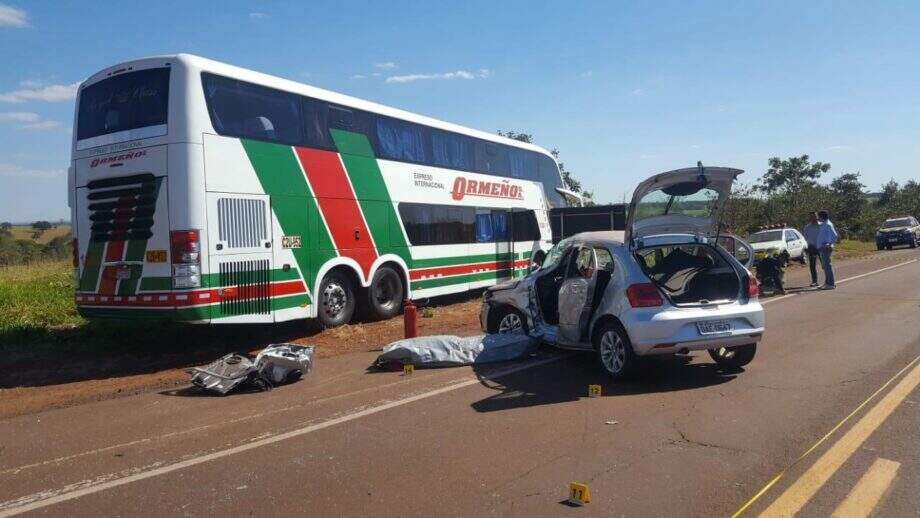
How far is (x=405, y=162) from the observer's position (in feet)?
44.9

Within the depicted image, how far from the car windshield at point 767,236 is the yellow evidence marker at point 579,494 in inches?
928

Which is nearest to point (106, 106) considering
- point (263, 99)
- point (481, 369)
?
point (263, 99)

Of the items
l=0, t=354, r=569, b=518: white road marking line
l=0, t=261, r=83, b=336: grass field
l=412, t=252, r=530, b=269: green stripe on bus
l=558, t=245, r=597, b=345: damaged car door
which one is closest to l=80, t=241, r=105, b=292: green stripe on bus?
l=0, t=261, r=83, b=336: grass field

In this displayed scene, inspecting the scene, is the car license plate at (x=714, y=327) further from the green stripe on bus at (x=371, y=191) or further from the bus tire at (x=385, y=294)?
the green stripe on bus at (x=371, y=191)

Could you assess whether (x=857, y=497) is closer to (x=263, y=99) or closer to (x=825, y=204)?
(x=263, y=99)

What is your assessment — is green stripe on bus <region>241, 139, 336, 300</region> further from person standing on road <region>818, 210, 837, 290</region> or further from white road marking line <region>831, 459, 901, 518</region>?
person standing on road <region>818, 210, 837, 290</region>

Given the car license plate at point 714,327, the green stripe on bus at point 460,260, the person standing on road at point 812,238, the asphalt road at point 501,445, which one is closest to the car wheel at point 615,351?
the asphalt road at point 501,445

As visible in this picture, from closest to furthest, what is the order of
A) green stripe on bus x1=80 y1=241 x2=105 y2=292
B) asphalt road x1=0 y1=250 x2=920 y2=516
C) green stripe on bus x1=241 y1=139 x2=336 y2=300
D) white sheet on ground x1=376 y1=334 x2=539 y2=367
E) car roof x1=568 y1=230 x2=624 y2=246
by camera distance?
1. asphalt road x1=0 y1=250 x2=920 y2=516
2. car roof x1=568 y1=230 x2=624 y2=246
3. white sheet on ground x1=376 y1=334 x2=539 y2=367
4. green stripe on bus x1=80 y1=241 x2=105 y2=292
5. green stripe on bus x1=241 y1=139 x2=336 y2=300

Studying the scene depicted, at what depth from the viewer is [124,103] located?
9.41 meters

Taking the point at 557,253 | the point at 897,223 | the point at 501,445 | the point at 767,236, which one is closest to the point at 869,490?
the point at 501,445

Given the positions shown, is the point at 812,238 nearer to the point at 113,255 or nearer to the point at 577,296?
the point at 577,296

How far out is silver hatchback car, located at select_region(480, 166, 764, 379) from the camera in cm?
683

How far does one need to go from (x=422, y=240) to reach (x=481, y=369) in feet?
20.8

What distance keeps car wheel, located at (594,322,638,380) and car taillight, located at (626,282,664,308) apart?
330 millimetres
